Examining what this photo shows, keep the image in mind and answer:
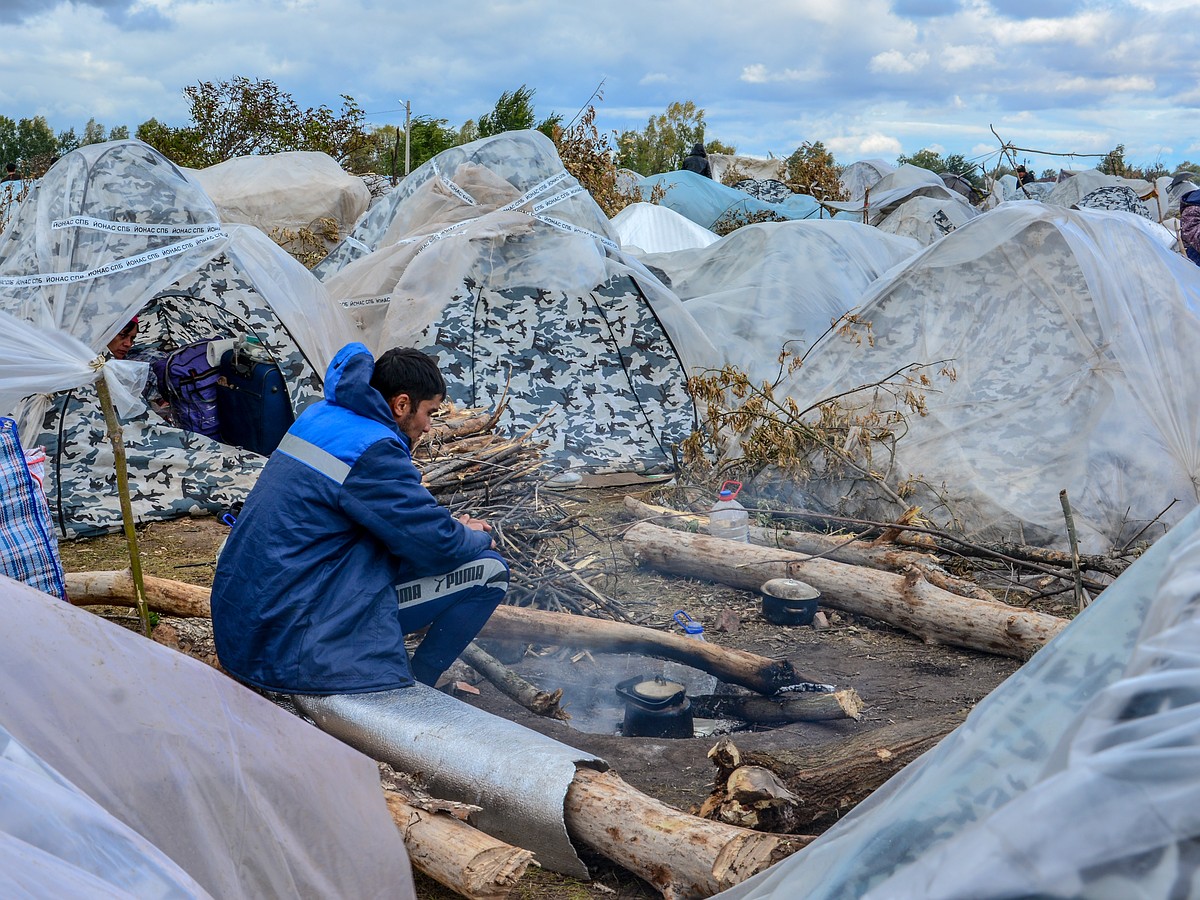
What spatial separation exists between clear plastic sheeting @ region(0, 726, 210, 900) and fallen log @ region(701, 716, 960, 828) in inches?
63.7

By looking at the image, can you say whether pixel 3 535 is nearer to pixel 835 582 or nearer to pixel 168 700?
pixel 168 700

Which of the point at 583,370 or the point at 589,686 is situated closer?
the point at 589,686

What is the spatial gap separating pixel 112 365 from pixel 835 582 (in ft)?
10.8

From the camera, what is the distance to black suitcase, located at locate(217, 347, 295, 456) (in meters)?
6.88

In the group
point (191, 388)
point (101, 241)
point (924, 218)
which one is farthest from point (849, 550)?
point (924, 218)

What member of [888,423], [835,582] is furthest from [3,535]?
[888,423]

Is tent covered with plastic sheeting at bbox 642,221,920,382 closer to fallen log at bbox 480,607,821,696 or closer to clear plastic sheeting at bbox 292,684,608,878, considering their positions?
fallen log at bbox 480,607,821,696

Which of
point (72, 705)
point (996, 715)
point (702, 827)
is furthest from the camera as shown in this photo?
point (702, 827)

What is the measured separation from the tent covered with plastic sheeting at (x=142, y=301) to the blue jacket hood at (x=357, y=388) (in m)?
3.51

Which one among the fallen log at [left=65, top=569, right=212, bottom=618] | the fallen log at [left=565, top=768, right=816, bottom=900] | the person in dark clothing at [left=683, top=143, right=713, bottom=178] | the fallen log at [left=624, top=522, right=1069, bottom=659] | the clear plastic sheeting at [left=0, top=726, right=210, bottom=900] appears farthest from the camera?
the person in dark clothing at [left=683, top=143, right=713, bottom=178]

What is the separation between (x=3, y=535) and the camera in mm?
3896

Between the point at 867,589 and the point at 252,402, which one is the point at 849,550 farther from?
the point at 252,402

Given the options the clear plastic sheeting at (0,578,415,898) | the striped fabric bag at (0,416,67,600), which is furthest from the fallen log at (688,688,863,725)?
the striped fabric bag at (0,416,67,600)

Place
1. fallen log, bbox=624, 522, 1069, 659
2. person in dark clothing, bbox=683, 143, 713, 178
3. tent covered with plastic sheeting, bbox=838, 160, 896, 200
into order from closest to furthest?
fallen log, bbox=624, 522, 1069, 659, person in dark clothing, bbox=683, 143, 713, 178, tent covered with plastic sheeting, bbox=838, 160, 896, 200
